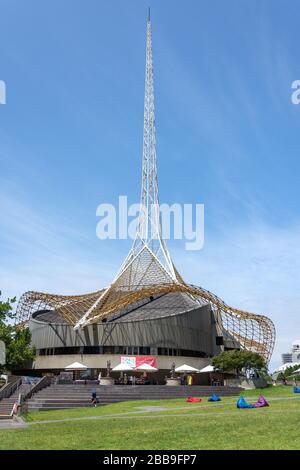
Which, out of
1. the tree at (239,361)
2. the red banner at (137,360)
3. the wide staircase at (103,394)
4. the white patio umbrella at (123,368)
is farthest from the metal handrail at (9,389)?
the tree at (239,361)

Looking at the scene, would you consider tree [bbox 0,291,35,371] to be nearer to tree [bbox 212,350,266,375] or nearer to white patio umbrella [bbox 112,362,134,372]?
white patio umbrella [bbox 112,362,134,372]

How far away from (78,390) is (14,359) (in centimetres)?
1098

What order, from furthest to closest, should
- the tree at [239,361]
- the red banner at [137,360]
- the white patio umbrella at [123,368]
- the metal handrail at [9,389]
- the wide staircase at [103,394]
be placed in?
the tree at [239,361], the red banner at [137,360], the white patio umbrella at [123,368], the metal handrail at [9,389], the wide staircase at [103,394]

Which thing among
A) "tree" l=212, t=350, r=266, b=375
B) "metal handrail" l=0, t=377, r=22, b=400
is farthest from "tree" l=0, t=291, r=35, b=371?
"tree" l=212, t=350, r=266, b=375

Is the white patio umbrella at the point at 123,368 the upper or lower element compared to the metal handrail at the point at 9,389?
upper

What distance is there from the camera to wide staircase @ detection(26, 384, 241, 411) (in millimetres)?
40647

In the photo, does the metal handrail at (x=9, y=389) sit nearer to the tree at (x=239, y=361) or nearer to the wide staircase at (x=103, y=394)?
the wide staircase at (x=103, y=394)

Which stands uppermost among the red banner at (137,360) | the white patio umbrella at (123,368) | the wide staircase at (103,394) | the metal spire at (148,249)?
the metal spire at (148,249)

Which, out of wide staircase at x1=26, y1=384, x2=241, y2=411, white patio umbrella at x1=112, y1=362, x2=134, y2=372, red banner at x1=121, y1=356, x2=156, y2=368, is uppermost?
red banner at x1=121, y1=356, x2=156, y2=368

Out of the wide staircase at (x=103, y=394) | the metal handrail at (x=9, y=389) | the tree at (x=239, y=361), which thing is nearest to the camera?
the wide staircase at (x=103, y=394)

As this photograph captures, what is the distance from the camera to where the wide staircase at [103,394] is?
40.6m

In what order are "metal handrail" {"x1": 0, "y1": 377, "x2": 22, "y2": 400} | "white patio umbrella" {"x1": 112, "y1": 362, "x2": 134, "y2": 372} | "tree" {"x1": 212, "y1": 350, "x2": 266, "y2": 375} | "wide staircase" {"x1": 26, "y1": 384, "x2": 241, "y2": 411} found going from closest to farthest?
"wide staircase" {"x1": 26, "y1": 384, "x2": 241, "y2": 411} → "metal handrail" {"x1": 0, "y1": 377, "x2": 22, "y2": 400} → "white patio umbrella" {"x1": 112, "y1": 362, "x2": 134, "y2": 372} → "tree" {"x1": 212, "y1": 350, "x2": 266, "y2": 375}

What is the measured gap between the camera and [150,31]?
3664 inches
